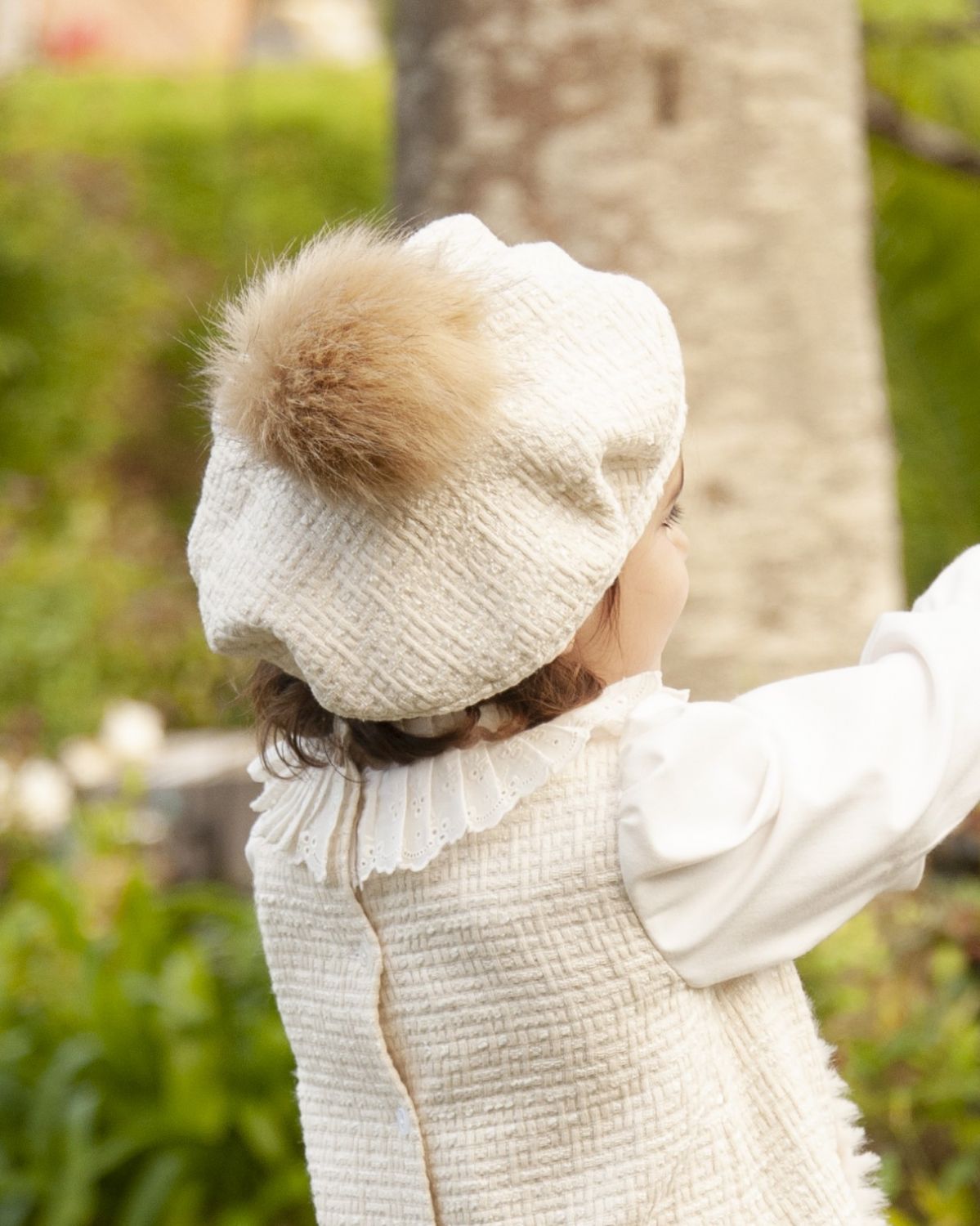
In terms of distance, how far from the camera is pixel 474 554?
1.11m

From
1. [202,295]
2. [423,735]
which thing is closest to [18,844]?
[423,735]

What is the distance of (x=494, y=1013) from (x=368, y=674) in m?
0.30

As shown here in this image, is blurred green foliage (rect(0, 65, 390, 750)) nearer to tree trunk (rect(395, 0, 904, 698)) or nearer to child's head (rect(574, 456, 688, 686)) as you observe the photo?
tree trunk (rect(395, 0, 904, 698))

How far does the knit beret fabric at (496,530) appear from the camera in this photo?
111 centimetres

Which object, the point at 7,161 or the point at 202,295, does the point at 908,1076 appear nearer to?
the point at 7,161

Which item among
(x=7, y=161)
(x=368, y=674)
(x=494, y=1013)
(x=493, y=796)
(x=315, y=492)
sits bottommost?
(x=7, y=161)

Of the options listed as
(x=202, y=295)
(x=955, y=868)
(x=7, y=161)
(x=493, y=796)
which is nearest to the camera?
(x=493, y=796)

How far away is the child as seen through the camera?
3.63ft

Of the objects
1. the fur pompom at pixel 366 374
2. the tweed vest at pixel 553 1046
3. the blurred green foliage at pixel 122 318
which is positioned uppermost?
the fur pompom at pixel 366 374

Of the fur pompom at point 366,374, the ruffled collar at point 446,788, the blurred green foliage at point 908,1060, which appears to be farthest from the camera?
the blurred green foliage at point 908,1060

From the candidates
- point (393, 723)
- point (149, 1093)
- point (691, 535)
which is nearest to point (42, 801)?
point (149, 1093)

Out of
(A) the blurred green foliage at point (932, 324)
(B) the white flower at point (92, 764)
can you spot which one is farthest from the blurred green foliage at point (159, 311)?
(B) the white flower at point (92, 764)

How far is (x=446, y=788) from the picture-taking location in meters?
1.22

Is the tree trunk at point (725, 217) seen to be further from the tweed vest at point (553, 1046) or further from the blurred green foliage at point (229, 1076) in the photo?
the tweed vest at point (553, 1046)
